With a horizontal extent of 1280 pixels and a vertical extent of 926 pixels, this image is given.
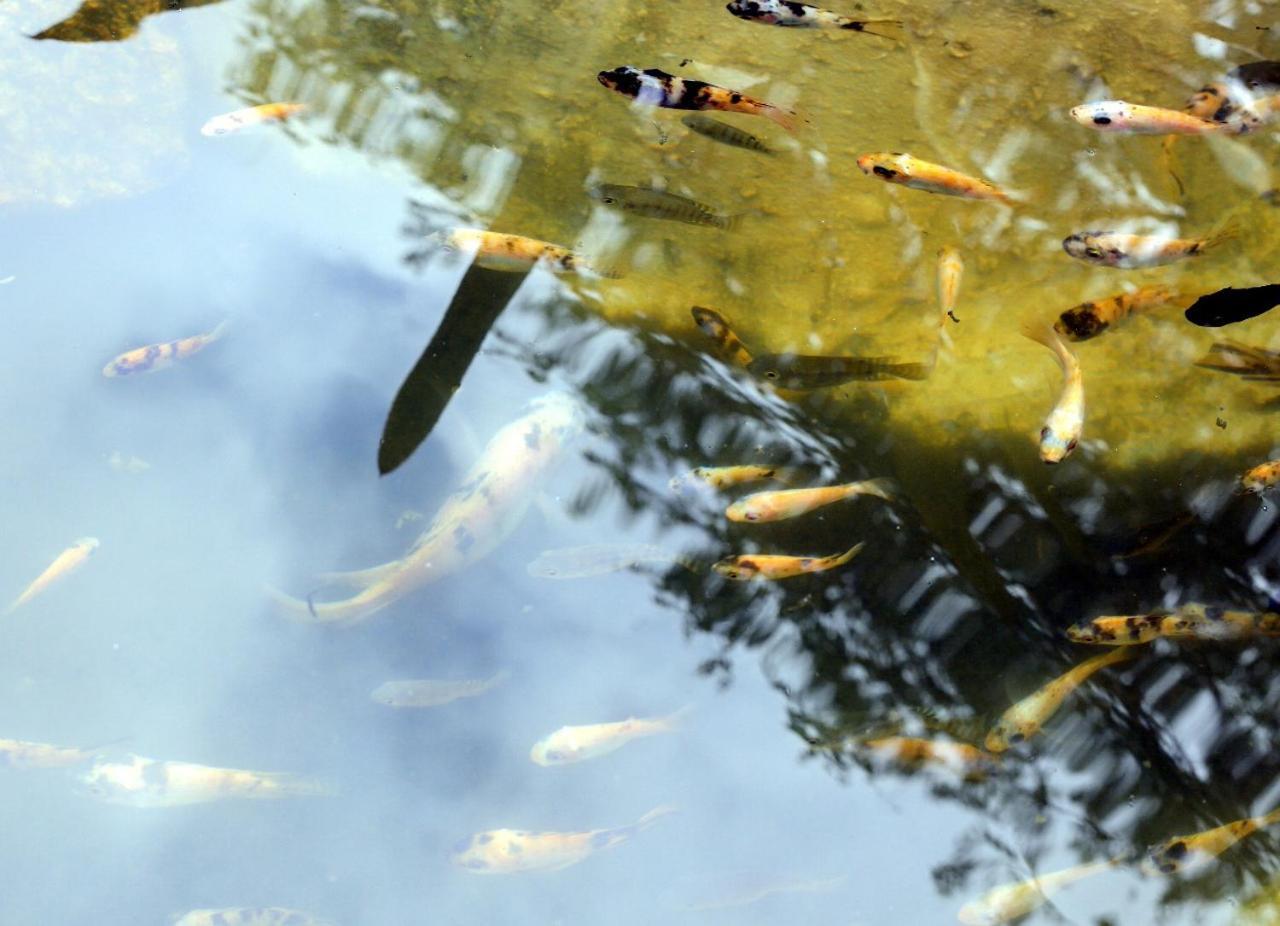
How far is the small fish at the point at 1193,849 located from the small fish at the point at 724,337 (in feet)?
7.65

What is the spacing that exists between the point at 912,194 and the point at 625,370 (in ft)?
5.28

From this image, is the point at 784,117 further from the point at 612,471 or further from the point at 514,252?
the point at 612,471

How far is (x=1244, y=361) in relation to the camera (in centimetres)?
407

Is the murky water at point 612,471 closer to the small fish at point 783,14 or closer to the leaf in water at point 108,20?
the leaf in water at point 108,20

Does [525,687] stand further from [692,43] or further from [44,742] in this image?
[692,43]

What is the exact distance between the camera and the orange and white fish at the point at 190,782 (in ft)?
→ 11.2

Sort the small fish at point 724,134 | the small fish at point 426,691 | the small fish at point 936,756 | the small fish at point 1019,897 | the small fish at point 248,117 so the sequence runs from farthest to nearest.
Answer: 1. the small fish at point 248,117
2. the small fish at point 724,134
3. the small fish at point 426,691
4. the small fish at point 936,756
5. the small fish at point 1019,897

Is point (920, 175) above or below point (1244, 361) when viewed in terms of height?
above

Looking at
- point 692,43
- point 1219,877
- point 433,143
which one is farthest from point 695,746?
point 692,43

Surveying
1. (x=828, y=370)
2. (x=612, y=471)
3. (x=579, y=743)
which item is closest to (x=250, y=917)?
(x=579, y=743)

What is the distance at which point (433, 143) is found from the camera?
188 inches

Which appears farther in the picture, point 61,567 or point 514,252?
point 514,252

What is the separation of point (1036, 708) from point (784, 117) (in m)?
2.89

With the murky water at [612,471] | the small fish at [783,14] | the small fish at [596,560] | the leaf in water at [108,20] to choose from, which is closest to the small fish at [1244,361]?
the murky water at [612,471]
